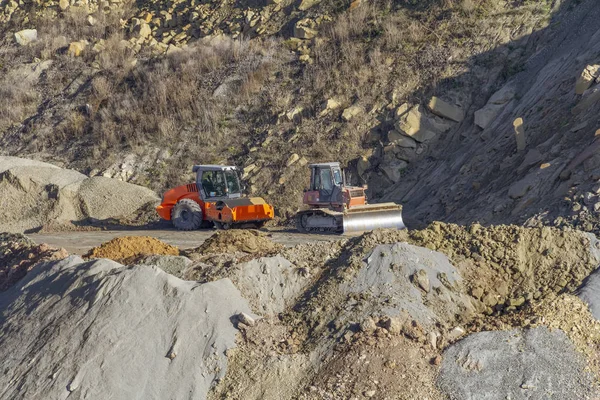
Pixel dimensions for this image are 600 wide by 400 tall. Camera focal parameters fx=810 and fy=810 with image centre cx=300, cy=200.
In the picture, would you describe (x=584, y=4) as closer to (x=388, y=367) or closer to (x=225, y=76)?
(x=225, y=76)

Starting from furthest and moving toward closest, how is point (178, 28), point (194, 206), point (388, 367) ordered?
point (178, 28), point (194, 206), point (388, 367)

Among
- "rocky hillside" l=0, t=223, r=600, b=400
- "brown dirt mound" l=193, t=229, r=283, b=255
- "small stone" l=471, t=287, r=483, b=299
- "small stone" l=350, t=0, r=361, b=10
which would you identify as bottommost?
"small stone" l=350, t=0, r=361, b=10

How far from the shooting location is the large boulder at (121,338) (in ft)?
32.6

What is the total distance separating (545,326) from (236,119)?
20.2m

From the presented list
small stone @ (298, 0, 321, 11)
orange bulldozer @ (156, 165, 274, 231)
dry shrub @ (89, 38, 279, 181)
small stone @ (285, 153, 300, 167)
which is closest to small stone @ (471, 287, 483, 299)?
orange bulldozer @ (156, 165, 274, 231)

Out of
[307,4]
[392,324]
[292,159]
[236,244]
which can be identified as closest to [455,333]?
[392,324]

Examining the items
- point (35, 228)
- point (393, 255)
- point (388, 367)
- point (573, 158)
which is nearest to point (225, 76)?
point (35, 228)

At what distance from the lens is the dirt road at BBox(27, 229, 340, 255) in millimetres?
19031

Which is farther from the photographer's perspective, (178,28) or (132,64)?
(178,28)

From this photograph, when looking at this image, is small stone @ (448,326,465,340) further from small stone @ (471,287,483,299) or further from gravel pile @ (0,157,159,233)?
gravel pile @ (0,157,159,233)

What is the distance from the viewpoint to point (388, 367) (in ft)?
30.9

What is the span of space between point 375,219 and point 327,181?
2007 mm

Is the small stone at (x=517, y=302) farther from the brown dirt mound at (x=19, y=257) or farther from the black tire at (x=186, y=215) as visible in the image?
the black tire at (x=186, y=215)

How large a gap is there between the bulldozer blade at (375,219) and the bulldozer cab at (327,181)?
42.0 inches
